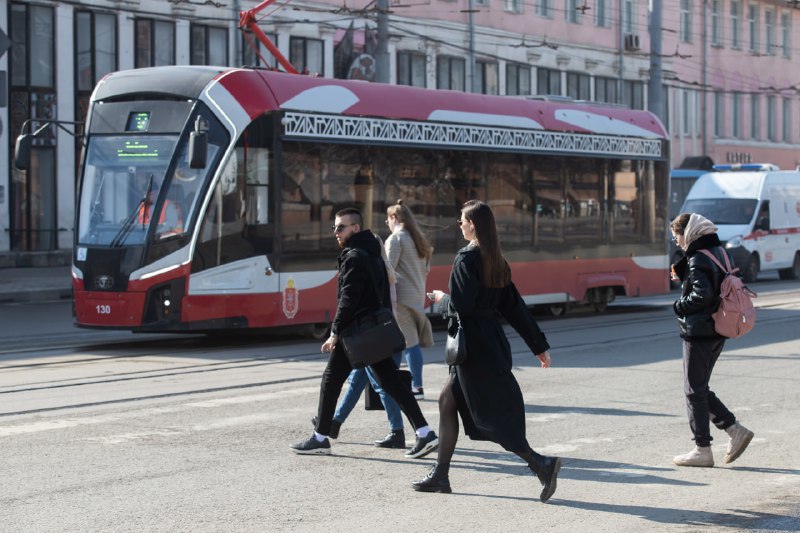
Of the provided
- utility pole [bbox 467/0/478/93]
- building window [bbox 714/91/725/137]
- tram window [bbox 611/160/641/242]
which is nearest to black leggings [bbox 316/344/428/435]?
tram window [bbox 611/160/641/242]

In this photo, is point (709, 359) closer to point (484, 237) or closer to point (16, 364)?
point (484, 237)

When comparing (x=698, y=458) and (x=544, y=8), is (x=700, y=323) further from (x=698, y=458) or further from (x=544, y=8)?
(x=544, y=8)

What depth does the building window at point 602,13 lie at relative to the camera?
52.3 metres

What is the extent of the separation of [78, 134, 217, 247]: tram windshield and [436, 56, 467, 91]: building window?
30.1 meters

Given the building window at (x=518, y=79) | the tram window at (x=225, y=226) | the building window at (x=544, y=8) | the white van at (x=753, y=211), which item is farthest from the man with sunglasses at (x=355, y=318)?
the building window at (x=544, y=8)

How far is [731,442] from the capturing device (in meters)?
8.99

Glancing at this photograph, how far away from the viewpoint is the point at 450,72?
153 ft

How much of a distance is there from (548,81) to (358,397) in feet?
137

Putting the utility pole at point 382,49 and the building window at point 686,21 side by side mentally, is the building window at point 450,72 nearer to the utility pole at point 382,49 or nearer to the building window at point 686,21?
the building window at point 686,21

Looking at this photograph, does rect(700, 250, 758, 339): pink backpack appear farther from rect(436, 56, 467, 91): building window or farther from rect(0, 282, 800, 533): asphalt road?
rect(436, 56, 467, 91): building window

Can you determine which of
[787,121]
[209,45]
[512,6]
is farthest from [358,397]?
[787,121]

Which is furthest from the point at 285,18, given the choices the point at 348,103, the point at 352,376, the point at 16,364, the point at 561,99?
the point at 352,376

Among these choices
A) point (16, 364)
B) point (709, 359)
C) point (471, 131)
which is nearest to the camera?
point (709, 359)

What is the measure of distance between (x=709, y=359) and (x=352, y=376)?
2403 mm
